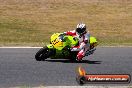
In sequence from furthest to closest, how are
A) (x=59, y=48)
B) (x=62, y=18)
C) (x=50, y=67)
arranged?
(x=62, y=18)
(x=59, y=48)
(x=50, y=67)

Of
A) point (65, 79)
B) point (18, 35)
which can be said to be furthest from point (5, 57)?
point (18, 35)

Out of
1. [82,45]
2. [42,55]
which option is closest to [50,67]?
[42,55]

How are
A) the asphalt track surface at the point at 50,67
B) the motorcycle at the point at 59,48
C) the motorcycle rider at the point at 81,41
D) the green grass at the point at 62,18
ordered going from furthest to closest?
the green grass at the point at 62,18 < the motorcycle at the point at 59,48 < the motorcycle rider at the point at 81,41 < the asphalt track surface at the point at 50,67

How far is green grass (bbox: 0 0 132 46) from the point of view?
26.4 metres

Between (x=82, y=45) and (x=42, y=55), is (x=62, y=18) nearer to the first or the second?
(x=42, y=55)

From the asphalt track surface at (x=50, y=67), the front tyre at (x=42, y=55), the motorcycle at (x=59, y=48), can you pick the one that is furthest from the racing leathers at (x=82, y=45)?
the front tyre at (x=42, y=55)

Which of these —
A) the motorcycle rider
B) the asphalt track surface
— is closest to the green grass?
the asphalt track surface

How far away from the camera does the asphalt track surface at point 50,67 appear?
13.2 meters

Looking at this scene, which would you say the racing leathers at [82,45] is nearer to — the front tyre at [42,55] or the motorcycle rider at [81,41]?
the motorcycle rider at [81,41]

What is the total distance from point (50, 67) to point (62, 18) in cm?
1472

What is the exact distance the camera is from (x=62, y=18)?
30.0 meters

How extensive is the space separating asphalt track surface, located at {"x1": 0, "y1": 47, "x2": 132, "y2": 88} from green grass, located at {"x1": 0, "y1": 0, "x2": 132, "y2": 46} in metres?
5.85

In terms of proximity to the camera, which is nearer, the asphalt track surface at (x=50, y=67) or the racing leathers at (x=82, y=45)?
the asphalt track surface at (x=50, y=67)

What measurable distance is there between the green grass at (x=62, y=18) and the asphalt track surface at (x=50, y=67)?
230 inches
